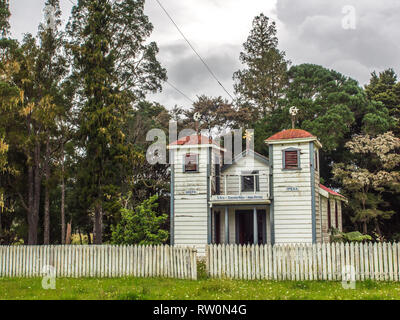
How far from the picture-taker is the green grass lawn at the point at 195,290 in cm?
1194

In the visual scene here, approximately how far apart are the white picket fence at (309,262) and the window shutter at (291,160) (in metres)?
7.58

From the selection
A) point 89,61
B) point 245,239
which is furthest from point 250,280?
point 89,61

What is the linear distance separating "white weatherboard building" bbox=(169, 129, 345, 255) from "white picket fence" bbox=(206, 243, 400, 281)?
5456 millimetres

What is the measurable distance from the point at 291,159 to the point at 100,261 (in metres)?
10.6

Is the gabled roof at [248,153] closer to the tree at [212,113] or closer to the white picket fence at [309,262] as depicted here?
the white picket fence at [309,262]

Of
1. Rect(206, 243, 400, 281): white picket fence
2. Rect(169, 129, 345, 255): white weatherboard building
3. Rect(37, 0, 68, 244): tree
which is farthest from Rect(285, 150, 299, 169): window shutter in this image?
Rect(37, 0, 68, 244): tree

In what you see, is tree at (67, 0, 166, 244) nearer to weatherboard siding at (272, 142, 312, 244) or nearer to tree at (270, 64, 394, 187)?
weatherboard siding at (272, 142, 312, 244)

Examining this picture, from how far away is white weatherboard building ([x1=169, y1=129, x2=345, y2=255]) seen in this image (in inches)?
891

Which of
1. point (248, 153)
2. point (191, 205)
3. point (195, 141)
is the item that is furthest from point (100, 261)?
point (248, 153)

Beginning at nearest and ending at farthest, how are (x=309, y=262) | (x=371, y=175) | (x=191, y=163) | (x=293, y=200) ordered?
(x=309, y=262) < (x=293, y=200) < (x=191, y=163) < (x=371, y=175)

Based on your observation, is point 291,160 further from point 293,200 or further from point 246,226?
point 246,226

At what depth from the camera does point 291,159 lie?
23062mm

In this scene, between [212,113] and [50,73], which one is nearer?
[50,73]

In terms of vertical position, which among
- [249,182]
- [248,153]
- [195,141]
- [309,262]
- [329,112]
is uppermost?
[329,112]
